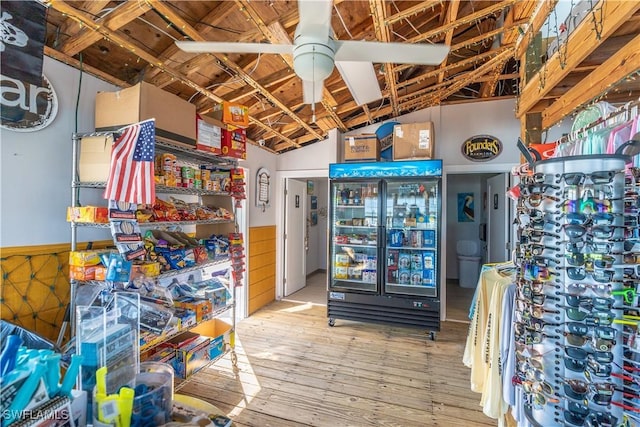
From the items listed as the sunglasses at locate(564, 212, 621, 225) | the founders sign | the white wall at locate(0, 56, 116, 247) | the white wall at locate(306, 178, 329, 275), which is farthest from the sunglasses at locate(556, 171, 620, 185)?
the white wall at locate(306, 178, 329, 275)

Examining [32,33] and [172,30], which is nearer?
[32,33]

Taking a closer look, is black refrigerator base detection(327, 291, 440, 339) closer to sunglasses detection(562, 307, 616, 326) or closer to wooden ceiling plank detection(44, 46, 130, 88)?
sunglasses detection(562, 307, 616, 326)

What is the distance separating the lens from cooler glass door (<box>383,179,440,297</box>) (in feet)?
11.7

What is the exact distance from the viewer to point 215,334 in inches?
108

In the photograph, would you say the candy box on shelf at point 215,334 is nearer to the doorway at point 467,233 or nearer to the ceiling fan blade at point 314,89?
the ceiling fan blade at point 314,89

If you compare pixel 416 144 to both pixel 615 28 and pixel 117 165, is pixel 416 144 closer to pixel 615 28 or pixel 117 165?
pixel 615 28

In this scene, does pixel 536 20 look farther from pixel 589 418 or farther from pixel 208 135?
pixel 208 135

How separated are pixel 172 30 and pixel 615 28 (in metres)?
2.43

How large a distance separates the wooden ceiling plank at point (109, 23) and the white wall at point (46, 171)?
0.45 feet

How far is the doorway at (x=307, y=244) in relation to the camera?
483 centimetres

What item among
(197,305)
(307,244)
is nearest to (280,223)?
(307,244)

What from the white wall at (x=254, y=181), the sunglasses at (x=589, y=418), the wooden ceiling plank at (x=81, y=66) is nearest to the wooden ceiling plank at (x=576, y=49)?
the sunglasses at (x=589, y=418)

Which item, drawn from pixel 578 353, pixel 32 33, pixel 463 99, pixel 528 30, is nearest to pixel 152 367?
pixel 578 353

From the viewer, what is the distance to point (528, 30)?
6.61ft
